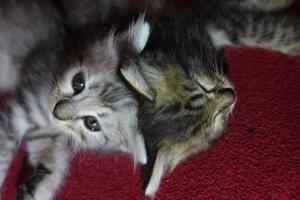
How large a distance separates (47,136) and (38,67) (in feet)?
0.73

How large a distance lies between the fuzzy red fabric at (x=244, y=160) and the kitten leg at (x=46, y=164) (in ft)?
0.12

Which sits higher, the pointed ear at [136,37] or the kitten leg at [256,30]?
the pointed ear at [136,37]

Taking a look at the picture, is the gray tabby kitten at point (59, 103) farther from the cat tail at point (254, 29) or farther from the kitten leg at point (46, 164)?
the cat tail at point (254, 29)

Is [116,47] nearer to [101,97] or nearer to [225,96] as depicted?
[101,97]

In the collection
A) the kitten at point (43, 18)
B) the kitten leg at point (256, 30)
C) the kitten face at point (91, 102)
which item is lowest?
the kitten leg at point (256, 30)

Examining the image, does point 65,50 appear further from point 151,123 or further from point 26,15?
point 151,123

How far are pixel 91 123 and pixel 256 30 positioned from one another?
0.52 meters

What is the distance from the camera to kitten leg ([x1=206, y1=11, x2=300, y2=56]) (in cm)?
133

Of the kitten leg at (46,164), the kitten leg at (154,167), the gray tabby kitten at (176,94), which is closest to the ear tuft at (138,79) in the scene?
the gray tabby kitten at (176,94)

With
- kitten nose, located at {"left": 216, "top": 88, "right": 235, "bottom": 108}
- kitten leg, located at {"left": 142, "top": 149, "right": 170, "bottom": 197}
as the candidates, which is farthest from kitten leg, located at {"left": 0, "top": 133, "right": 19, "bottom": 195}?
kitten nose, located at {"left": 216, "top": 88, "right": 235, "bottom": 108}

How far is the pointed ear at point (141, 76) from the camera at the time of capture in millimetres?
1122

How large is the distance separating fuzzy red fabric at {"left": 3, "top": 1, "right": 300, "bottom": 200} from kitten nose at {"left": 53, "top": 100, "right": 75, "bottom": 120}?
0.25m

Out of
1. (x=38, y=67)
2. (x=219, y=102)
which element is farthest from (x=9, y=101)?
(x=219, y=102)

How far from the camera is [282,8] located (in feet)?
4.57
